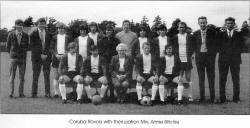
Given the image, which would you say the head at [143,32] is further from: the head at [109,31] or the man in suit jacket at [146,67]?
the head at [109,31]

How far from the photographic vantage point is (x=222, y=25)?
698 cm

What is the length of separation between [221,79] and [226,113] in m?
0.81

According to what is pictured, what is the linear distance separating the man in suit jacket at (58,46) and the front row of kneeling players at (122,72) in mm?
163

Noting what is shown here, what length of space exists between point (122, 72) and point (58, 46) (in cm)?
126

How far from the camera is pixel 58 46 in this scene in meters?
7.12

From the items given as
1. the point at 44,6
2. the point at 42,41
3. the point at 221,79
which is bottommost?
the point at 221,79

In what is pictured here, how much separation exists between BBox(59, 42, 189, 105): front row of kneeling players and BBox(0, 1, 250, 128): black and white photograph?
17mm

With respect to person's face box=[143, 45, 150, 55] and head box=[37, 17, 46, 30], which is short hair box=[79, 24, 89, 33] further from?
person's face box=[143, 45, 150, 55]

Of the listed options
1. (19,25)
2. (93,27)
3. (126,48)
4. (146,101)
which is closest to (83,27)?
(93,27)

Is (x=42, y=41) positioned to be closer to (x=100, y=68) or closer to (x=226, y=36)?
(x=100, y=68)

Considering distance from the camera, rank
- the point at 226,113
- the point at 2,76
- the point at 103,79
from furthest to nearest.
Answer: the point at 2,76, the point at 103,79, the point at 226,113

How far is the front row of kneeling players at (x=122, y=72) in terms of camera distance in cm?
686

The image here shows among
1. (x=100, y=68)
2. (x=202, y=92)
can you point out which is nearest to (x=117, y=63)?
(x=100, y=68)

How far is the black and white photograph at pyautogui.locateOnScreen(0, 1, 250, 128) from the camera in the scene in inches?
271
